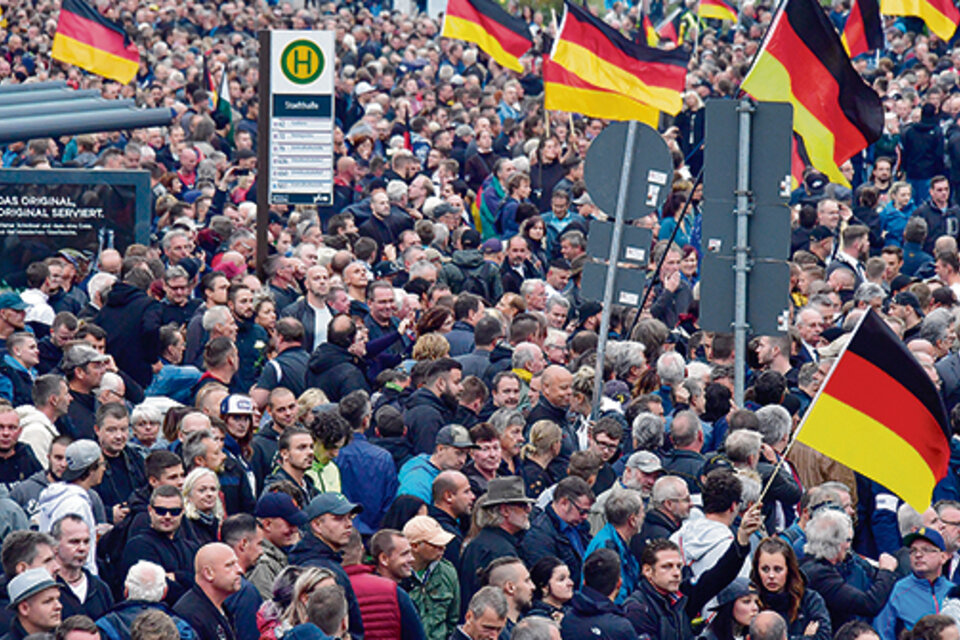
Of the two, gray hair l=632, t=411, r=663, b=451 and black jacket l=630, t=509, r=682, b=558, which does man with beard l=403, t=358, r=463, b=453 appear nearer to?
gray hair l=632, t=411, r=663, b=451

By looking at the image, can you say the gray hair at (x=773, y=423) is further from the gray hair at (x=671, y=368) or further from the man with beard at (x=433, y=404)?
the man with beard at (x=433, y=404)

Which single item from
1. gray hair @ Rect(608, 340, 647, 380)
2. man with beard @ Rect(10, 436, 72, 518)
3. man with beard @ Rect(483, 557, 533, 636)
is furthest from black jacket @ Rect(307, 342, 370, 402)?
man with beard @ Rect(483, 557, 533, 636)

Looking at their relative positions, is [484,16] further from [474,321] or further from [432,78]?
[474,321]

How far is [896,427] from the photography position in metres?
9.04

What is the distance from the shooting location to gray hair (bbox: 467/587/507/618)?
7.96 m

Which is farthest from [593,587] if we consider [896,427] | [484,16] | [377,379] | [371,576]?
[484,16]

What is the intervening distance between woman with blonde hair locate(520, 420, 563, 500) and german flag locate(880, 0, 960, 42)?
1339 centimetres

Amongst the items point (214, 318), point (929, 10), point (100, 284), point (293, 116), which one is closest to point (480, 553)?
point (214, 318)

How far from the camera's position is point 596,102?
1422 centimetres

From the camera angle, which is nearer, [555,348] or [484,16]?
[555,348]

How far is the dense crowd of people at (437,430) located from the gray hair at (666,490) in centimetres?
2

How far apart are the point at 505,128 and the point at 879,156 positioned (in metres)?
4.93

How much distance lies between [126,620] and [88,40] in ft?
51.0

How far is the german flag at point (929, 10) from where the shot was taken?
2246 centimetres
